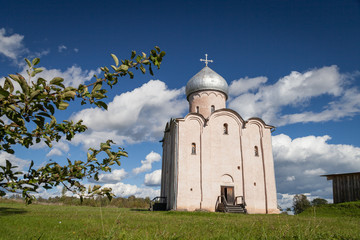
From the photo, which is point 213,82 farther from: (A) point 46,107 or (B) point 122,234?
(A) point 46,107

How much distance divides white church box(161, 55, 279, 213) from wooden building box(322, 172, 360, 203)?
162 inches

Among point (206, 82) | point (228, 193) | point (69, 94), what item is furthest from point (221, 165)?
point (69, 94)

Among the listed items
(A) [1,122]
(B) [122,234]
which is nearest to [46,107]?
(A) [1,122]

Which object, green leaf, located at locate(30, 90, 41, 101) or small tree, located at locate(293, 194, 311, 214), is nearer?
green leaf, located at locate(30, 90, 41, 101)

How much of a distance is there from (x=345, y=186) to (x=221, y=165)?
8.31 metres

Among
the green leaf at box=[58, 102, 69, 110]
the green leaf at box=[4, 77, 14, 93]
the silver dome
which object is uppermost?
the silver dome

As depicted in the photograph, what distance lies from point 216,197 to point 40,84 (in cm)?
1654

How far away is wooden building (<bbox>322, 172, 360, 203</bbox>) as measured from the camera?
16797 millimetres

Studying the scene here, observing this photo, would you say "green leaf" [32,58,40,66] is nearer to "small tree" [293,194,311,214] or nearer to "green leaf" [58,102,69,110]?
"green leaf" [58,102,69,110]

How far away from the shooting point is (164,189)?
21.4m

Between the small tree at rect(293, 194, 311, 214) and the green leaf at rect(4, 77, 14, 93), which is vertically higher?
the green leaf at rect(4, 77, 14, 93)

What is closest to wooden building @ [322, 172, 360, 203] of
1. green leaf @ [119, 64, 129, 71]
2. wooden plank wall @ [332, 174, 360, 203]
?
wooden plank wall @ [332, 174, 360, 203]

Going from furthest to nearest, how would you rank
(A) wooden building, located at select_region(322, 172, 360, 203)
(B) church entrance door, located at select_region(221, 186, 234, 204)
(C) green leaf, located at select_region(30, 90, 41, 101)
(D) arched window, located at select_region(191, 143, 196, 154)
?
1. (D) arched window, located at select_region(191, 143, 196, 154)
2. (B) church entrance door, located at select_region(221, 186, 234, 204)
3. (A) wooden building, located at select_region(322, 172, 360, 203)
4. (C) green leaf, located at select_region(30, 90, 41, 101)

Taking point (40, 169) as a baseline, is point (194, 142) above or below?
above
